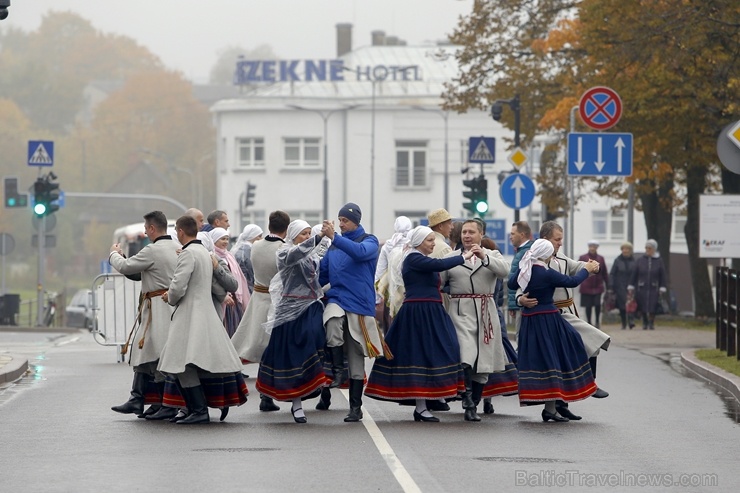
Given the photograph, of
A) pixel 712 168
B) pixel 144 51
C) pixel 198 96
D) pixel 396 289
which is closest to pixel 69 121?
pixel 144 51

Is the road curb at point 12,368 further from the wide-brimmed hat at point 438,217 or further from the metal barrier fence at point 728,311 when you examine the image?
the metal barrier fence at point 728,311

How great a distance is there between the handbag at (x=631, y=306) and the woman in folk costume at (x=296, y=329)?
18471 millimetres

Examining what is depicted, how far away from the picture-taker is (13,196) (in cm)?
4097

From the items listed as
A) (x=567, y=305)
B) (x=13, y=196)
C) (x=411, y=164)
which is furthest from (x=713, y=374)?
(x=411, y=164)

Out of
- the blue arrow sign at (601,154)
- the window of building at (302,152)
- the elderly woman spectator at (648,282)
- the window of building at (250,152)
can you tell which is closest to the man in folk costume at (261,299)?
the blue arrow sign at (601,154)

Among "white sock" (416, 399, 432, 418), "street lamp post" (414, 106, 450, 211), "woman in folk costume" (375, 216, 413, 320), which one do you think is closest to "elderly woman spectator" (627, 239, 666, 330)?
"woman in folk costume" (375, 216, 413, 320)

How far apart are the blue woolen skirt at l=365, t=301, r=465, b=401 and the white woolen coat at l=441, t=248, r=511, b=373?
0.58 feet

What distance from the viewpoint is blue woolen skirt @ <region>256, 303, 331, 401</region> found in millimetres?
14523

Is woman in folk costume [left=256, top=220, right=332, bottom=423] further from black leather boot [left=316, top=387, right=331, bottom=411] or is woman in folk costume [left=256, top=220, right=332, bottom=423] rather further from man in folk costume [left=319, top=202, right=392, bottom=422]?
black leather boot [left=316, top=387, right=331, bottom=411]

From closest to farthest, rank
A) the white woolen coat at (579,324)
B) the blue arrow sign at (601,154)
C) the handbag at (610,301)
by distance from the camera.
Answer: the white woolen coat at (579,324)
the blue arrow sign at (601,154)
the handbag at (610,301)

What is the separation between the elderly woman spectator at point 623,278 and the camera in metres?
32.6

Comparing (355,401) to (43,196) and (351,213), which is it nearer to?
(351,213)

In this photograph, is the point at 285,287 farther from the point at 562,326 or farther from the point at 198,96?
the point at 198,96

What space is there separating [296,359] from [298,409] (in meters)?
0.42
